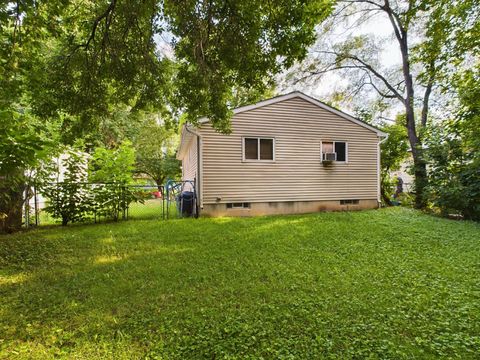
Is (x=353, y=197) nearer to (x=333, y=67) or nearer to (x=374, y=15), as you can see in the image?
(x=333, y=67)

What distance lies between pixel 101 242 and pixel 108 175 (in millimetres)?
2849

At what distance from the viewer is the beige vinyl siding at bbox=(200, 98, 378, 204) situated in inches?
354

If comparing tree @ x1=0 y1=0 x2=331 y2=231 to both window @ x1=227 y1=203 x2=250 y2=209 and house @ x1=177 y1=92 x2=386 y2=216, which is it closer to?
house @ x1=177 y1=92 x2=386 y2=216

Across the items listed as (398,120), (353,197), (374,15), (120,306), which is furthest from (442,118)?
(120,306)

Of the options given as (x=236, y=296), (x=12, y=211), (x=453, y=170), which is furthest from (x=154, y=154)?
(x=236, y=296)

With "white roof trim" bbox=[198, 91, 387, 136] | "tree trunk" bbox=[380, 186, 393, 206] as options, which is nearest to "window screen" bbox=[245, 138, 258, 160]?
"white roof trim" bbox=[198, 91, 387, 136]

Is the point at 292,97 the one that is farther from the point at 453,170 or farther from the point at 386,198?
the point at 386,198

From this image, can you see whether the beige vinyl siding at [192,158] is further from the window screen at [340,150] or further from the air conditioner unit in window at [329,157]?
the window screen at [340,150]

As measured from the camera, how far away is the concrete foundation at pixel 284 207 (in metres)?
8.98

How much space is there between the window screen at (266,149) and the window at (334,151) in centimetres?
234

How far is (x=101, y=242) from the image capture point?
218 inches

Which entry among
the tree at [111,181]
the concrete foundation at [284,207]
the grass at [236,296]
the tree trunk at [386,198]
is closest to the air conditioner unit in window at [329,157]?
the concrete foundation at [284,207]

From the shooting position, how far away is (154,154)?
87.2 feet

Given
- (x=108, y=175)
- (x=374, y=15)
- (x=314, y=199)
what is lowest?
(x=314, y=199)
